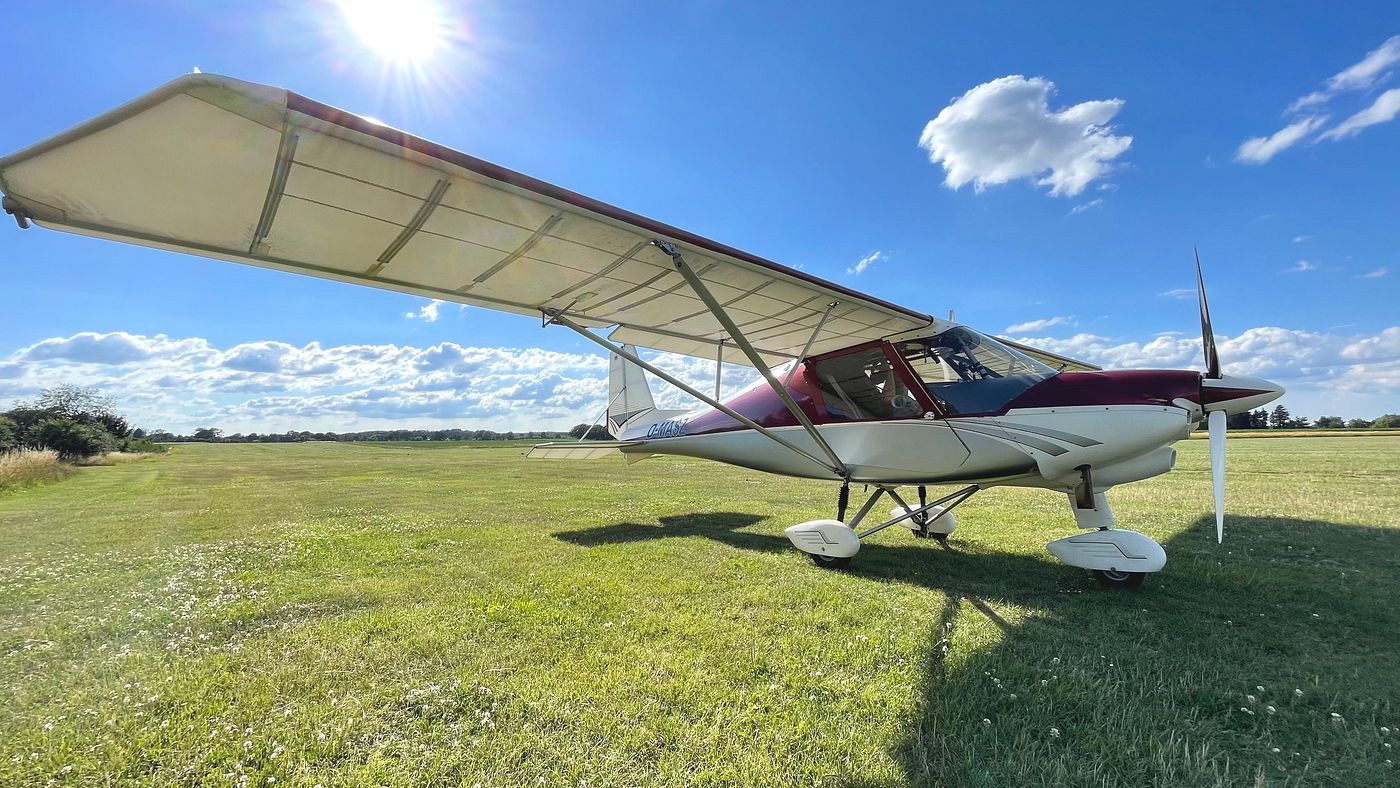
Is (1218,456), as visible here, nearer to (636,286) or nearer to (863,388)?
(863,388)

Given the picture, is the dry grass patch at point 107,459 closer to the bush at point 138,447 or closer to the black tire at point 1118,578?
the bush at point 138,447

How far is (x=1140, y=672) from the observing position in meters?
2.82

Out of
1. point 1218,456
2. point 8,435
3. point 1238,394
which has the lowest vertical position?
point 8,435

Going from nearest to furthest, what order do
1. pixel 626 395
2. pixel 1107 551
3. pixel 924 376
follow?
pixel 1107 551
pixel 924 376
pixel 626 395

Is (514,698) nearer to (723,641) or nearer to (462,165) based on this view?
(723,641)

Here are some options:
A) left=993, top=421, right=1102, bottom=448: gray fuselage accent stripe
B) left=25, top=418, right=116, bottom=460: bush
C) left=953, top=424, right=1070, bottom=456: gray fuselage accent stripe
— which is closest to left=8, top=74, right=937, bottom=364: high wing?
left=953, top=424, right=1070, bottom=456: gray fuselage accent stripe

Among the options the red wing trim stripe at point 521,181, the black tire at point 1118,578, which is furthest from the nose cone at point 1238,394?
the red wing trim stripe at point 521,181

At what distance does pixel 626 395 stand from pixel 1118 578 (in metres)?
7.98

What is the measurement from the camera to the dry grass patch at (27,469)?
15172 mm

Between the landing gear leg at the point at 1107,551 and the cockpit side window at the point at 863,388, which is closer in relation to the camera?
the landing gear leg at the point at 1107,551

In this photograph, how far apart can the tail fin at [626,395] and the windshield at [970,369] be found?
570 cm

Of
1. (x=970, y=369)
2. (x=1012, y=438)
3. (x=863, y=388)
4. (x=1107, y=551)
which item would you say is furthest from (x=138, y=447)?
(x=1107, y=551)

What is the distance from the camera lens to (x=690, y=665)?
287 centimetres

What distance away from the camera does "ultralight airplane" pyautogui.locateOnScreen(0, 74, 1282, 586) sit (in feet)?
8.04
